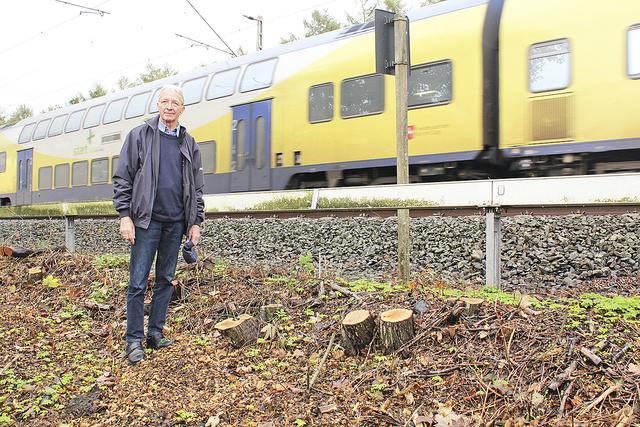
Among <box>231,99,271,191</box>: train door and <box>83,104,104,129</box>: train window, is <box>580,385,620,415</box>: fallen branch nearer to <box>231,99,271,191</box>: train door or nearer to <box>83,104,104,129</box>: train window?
<box>231,99,271,191</box>: train door

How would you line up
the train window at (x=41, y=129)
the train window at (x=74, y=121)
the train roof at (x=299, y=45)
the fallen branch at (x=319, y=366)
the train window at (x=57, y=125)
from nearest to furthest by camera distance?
the fallen branch at (x=319, y=366) → the train roof at (x=299, y=45) → the train window at (x=74, y=121) → the train window at (x=57, y=125) → the train window at (x=41, y=129)

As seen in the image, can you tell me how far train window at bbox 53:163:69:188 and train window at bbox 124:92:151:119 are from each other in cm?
425

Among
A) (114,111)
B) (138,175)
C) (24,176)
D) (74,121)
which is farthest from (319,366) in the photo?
(24,176)

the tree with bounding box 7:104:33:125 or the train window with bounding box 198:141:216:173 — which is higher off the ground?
the tree with bounding box 7:104:33:125

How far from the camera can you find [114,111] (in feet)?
54.6

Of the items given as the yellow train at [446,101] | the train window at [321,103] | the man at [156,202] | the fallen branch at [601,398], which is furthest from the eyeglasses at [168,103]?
the train window at [321,103]

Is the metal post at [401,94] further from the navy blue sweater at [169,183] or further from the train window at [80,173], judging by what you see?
the train window at [80,173]

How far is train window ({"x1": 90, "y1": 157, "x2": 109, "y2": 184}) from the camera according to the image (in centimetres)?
1680

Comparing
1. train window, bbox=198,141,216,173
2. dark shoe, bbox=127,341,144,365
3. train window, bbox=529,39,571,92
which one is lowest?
dark shoe, bbox=127,341,144,365

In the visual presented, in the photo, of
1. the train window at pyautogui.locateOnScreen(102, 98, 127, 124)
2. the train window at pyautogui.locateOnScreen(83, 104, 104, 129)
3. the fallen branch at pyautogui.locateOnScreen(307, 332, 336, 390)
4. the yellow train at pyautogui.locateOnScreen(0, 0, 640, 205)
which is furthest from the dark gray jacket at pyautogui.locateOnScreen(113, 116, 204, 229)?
the train window at pyautogui.locateOnScreen(83, 104, 104, 129)

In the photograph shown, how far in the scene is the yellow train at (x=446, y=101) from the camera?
7.86 metres

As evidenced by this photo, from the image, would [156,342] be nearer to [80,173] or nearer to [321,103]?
[321,103]

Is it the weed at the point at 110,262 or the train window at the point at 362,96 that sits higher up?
the train window at the point at 362,96

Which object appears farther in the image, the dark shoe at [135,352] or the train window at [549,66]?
the train window at [549,66]
